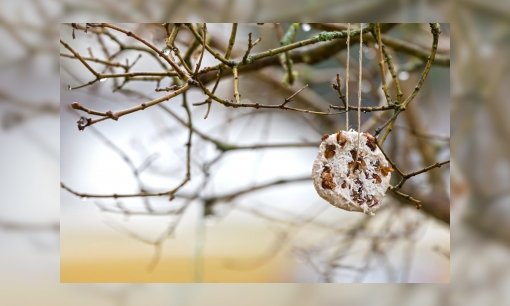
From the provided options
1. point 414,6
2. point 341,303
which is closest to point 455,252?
point 341,303

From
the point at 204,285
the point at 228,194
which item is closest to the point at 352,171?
the point at 204,285

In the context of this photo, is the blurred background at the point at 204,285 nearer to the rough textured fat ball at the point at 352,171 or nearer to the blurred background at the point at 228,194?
the blurred background at the point at 228,194

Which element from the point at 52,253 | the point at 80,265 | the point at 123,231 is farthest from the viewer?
the point at 123,231

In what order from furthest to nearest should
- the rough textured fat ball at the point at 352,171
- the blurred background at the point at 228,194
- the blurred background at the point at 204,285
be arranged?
the blurred background at the point at 228,194
the blurred background at the point at 204,285
the rough textured fat ball at the point at 352,171

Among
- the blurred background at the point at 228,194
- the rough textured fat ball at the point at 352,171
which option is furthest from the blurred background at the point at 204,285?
the rough textured fat ball at the point at 352,171

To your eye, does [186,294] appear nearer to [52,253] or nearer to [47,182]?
[52,253]

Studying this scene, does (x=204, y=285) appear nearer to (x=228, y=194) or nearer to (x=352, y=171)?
(x=228, y=194)
